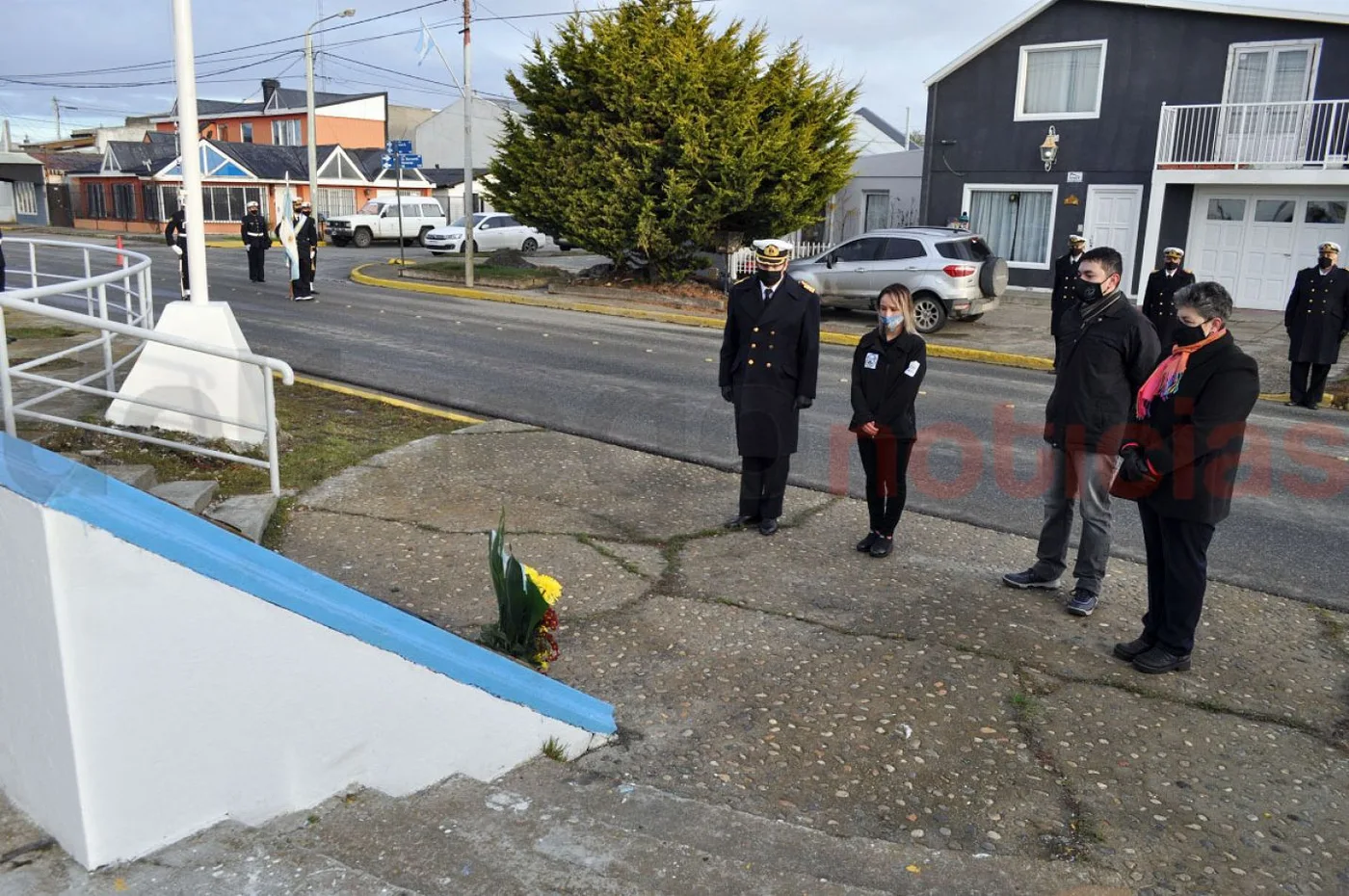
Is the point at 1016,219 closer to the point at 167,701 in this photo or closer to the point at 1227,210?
the point at 1227,210

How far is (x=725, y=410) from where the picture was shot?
10.8 m

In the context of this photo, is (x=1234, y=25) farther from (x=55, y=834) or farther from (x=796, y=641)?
(x=55, y=834)

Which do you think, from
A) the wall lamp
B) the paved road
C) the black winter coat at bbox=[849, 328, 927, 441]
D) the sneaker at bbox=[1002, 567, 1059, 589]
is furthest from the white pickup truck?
the sneaker at bbox=[1002, 567, 1059, 589]

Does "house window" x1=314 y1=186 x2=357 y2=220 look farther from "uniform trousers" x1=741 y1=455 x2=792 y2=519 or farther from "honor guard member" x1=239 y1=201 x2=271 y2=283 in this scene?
"uniform trousers" x1=741 y1=455 x2=792 y2=519

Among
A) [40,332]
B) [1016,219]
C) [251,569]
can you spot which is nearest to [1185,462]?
[251,569]

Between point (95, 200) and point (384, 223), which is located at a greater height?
point (95, 200)

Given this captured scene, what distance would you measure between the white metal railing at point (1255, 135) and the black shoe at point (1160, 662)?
18.4m

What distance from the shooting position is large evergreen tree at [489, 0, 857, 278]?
21125 mm

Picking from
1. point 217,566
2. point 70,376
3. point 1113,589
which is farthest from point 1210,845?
point 70,376

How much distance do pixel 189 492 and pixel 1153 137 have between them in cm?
2137

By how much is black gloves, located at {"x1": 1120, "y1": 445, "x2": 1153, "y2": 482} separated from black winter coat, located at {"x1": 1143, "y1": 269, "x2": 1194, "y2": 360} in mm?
9064

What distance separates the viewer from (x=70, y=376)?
343 inches

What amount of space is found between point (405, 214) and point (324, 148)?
1403cm

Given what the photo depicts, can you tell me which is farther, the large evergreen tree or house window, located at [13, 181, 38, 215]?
house window, located at [13, 181, 38, 215]
